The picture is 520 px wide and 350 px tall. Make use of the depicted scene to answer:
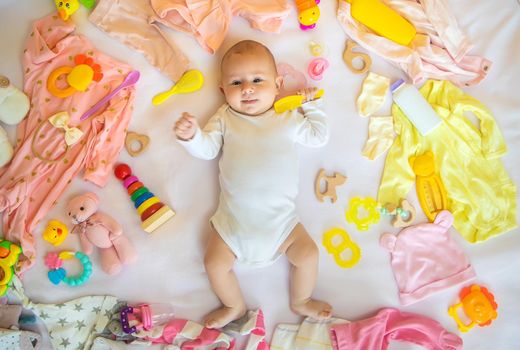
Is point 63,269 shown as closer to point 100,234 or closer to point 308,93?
point 100,234

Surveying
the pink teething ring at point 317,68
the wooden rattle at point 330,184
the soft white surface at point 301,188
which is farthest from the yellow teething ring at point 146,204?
the pink teething ring at point 317,68

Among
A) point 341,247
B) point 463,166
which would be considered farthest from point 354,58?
point 341,247

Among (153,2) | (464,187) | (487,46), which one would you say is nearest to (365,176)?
(464,187)

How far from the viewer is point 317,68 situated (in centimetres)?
156

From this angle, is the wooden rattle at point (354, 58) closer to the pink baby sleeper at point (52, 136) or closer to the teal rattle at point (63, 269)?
the pink baby sleeper at point (52, 136)

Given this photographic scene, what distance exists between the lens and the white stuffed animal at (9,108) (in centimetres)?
145

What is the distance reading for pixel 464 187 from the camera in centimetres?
150

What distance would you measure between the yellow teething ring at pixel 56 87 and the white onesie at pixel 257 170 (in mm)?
416

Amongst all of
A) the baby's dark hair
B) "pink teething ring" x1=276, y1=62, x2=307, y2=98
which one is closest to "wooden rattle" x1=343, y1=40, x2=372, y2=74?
"pink teething ring" x1=276, y1=62, x2=307, y2=98

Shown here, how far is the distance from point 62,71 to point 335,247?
0.99m

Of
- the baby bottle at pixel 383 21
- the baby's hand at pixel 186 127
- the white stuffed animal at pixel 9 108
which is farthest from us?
the baby bottle at pixel 383 21

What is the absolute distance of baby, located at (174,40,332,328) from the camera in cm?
139

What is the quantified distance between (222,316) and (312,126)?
2.01ft

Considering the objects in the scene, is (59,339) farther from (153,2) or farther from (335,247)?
(153,2)
